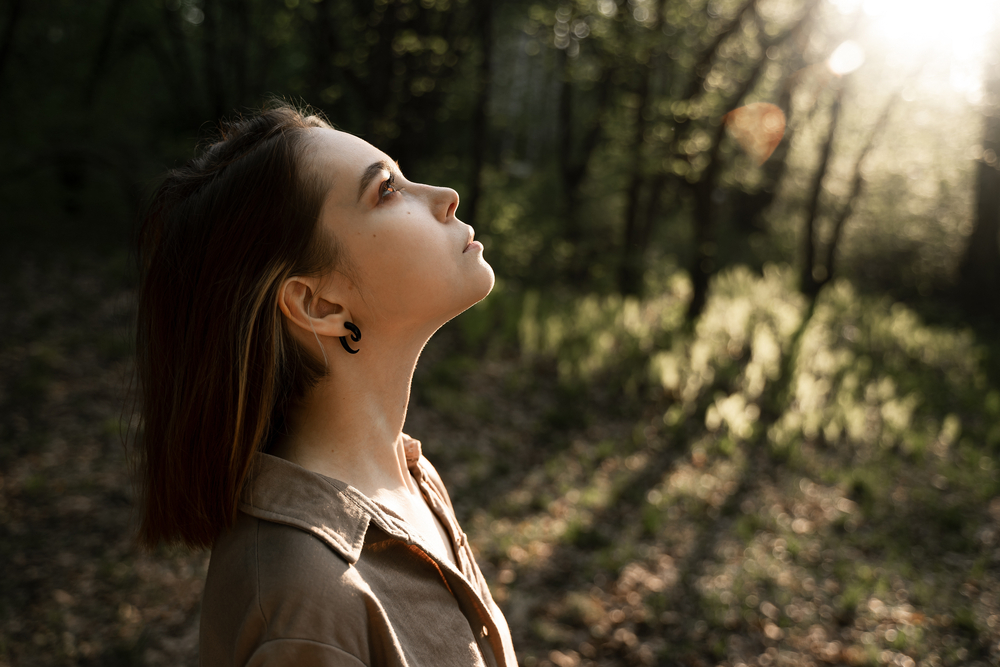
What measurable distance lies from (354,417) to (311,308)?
21 cm

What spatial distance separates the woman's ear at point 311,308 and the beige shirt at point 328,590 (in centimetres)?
23

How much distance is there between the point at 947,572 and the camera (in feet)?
15.2

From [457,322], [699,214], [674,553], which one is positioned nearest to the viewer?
[674,553]

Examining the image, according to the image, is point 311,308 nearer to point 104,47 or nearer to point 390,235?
point 390,235

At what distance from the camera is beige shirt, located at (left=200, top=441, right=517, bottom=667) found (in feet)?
2.67

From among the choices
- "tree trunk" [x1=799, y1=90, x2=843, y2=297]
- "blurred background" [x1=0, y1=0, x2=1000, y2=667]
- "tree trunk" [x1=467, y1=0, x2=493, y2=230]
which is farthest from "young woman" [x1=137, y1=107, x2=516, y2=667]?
"tree trunk" [x1=799, y1=90, x2=843, y2=297]

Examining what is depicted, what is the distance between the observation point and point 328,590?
2.73ft

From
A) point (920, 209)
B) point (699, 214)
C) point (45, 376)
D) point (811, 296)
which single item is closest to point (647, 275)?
point (699, 214)

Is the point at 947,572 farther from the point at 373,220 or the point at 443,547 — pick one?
the point at 373,220

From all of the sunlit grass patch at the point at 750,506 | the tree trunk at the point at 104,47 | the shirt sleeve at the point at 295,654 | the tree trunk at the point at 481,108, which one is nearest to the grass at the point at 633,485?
the sunlit grass patch at the point at 750,506

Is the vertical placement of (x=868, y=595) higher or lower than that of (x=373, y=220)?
lower

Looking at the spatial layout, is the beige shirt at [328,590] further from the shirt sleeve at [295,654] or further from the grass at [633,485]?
the grass at [633,485]

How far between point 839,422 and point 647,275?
4743 mm

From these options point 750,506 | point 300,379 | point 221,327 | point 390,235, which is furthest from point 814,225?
point 221,327
